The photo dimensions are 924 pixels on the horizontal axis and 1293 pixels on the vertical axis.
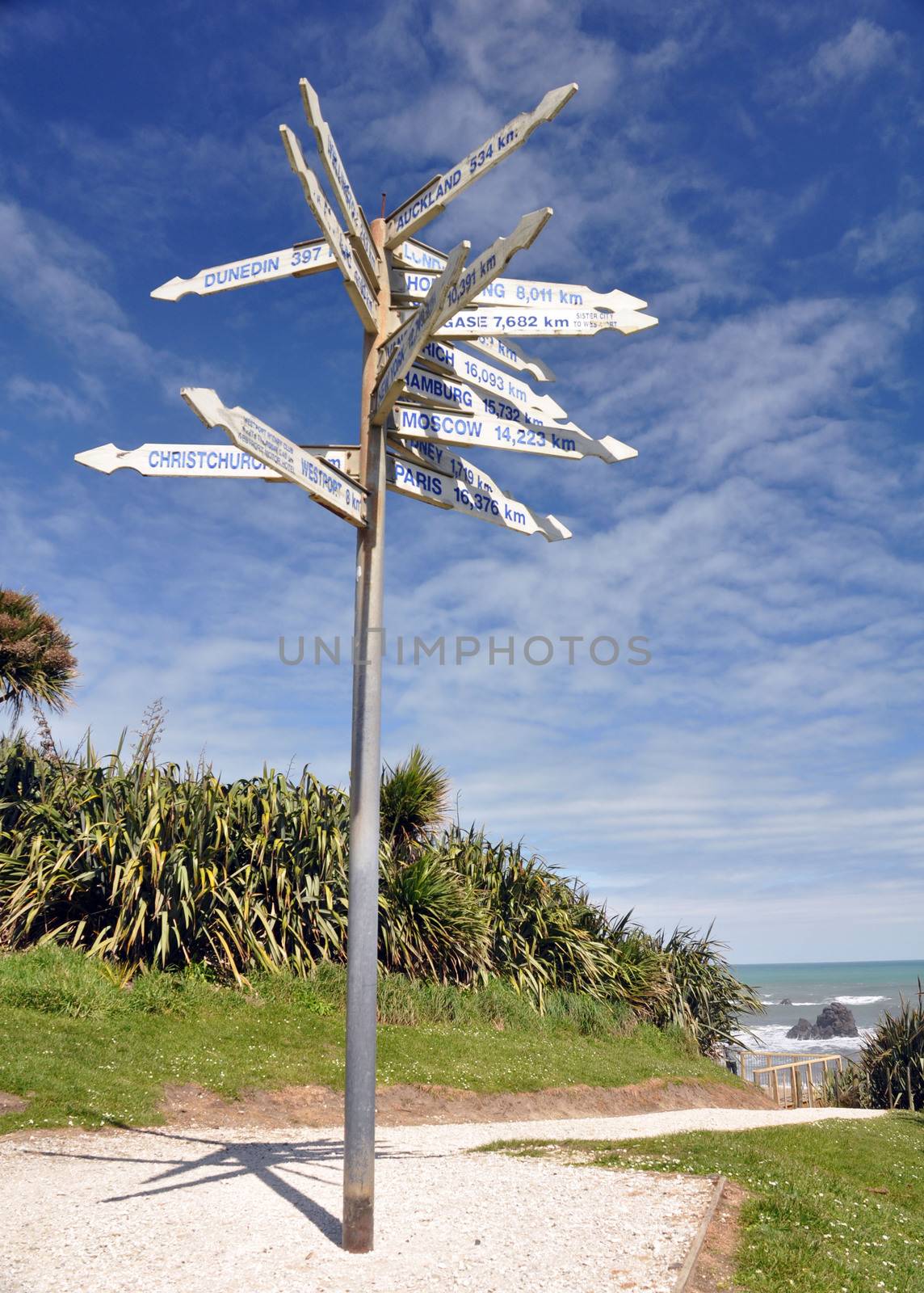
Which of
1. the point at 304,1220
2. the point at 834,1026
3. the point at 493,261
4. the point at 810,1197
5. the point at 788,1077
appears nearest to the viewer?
the point at 493,261

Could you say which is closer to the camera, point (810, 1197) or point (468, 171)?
point (468, 171)

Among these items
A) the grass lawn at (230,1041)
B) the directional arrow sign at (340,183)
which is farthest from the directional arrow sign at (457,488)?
the grass lawn at (230,1041)

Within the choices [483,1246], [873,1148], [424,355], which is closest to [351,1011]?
[483,1246]

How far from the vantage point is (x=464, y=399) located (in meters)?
5.40

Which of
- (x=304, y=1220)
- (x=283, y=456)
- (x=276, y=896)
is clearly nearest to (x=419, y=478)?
(x=283, y=456)

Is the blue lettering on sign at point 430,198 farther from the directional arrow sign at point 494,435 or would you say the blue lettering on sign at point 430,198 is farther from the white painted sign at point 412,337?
the directional arrow sign at point 494,435

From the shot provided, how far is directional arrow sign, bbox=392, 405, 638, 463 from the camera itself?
201 inches

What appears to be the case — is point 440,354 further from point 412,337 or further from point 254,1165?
point 254,1165

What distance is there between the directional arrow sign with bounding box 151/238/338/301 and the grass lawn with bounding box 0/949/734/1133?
5.96 m

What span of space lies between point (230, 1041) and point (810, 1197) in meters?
6.03

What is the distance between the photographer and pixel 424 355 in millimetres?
5168

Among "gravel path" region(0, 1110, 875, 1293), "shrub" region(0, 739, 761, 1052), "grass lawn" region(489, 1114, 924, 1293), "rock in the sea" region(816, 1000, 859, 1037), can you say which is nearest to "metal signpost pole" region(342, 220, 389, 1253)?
"gravel path" region(0, 1110, 875, 1293)

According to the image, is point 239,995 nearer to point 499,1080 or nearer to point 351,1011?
point 499,1080

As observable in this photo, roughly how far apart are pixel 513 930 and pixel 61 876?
22.6 feet
